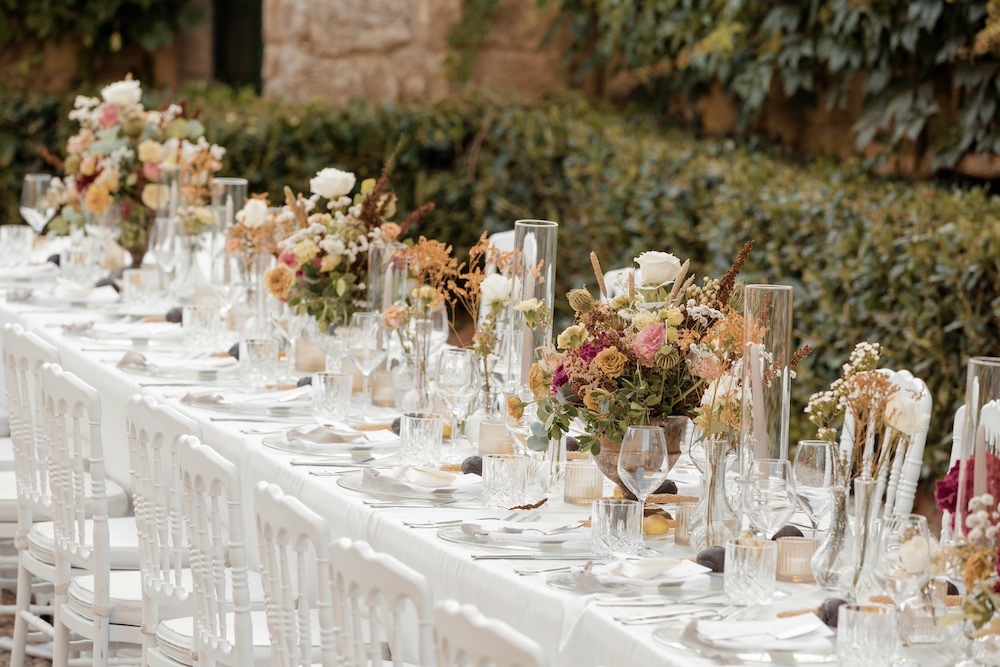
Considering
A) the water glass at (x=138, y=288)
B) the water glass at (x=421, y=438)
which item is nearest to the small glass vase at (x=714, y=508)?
the water glass at (x=421, y=438)

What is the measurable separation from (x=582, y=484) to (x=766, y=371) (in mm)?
449

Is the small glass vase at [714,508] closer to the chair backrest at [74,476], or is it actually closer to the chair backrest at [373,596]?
the chair backrest at [373,596]

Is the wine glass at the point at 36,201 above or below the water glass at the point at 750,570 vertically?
above

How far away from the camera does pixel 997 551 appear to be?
1.85 meters

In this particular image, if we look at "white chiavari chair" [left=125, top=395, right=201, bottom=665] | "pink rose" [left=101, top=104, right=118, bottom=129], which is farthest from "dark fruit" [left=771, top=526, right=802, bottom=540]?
"pink rose" [left=101, top=104, right=118, bottom=129]

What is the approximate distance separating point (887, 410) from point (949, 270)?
267 cm

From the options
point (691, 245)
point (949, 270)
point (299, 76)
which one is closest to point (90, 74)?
point (299, 76)

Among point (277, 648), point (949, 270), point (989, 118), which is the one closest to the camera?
point (277, 648)

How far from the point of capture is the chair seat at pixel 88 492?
12.0 ft

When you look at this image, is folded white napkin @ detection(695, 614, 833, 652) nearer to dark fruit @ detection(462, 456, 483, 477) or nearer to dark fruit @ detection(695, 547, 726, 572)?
dark fruit @ detection(695, 547, 726, 572)

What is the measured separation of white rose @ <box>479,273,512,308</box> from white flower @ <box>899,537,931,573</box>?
1283mm

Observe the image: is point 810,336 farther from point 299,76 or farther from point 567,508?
point 299,76

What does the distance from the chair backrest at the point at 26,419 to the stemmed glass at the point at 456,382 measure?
92cm

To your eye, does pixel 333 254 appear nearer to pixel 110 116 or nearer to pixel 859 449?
pixel 110 116
